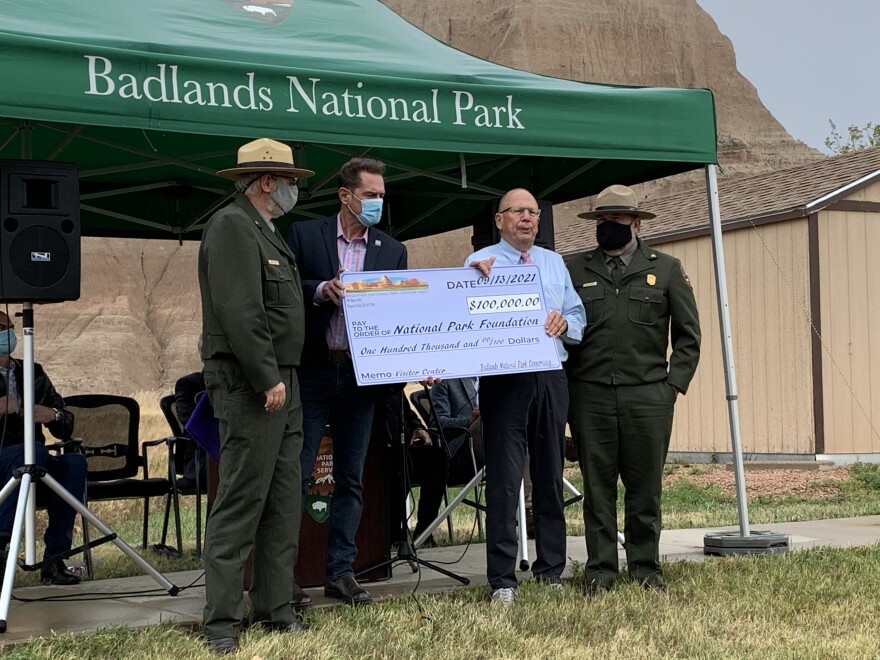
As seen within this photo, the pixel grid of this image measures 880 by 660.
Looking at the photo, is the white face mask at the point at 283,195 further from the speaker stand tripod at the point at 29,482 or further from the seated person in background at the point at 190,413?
the seated person in background at the point at 190,413

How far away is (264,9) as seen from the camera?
7.11 meters

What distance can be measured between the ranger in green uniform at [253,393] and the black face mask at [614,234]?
183 centimetres

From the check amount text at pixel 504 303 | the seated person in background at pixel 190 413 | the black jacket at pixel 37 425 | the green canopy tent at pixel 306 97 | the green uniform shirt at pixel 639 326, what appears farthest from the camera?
the seated person in background at pixel 190 413

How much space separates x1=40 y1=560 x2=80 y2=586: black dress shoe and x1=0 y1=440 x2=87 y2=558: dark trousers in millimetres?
100

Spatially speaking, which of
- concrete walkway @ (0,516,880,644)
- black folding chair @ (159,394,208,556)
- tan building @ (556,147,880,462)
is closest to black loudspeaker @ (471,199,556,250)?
concrete walkway @ (0,516,880,644)

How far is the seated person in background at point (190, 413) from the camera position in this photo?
831 cm

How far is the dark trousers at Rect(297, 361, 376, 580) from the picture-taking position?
600cm

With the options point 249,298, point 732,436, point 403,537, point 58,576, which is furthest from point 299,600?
point 732,436

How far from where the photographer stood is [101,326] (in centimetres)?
5141

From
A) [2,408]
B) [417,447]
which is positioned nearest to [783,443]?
[417,447]

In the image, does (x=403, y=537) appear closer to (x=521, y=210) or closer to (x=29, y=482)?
(x=521, y=210)

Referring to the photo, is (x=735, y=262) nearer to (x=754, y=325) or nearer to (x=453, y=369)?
(x=754, y=325)

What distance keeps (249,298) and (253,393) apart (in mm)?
412

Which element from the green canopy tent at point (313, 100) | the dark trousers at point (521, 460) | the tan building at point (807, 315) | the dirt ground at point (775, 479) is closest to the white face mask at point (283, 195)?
the green canopy tent at point (313, 100)
